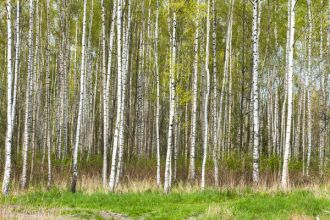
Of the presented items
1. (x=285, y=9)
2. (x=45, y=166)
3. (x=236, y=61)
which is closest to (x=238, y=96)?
(x=236, y=61)

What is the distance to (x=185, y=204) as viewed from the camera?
10.1 m

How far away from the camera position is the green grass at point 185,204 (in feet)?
28.2

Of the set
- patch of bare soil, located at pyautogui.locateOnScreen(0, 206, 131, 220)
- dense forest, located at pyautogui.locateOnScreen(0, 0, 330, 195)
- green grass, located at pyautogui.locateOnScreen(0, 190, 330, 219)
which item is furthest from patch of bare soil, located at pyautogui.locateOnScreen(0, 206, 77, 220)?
dense forest, located at pyautogui.locateOnScreen(0, 0, 330, 195)

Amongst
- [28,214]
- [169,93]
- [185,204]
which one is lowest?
[185,204]

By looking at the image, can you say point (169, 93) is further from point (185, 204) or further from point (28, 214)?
point (28, 214)

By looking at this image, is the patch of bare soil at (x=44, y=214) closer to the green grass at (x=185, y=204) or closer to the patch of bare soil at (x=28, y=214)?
the patch of bare soil at (x=28, y=214)

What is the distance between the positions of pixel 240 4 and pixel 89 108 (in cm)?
1102

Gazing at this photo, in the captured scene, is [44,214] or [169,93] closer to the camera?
[44,214]

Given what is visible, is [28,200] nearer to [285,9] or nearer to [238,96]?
[285,9]

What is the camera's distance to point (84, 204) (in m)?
10.4

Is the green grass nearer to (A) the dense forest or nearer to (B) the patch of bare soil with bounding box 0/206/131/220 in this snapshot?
(B) the patch of bare soil with bounding box 0/206/131/220

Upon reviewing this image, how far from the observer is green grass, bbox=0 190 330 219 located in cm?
860

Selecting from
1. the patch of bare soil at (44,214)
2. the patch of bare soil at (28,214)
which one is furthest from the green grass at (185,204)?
the patch of bare soil at (28,214)

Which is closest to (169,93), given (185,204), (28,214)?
(185,204)
